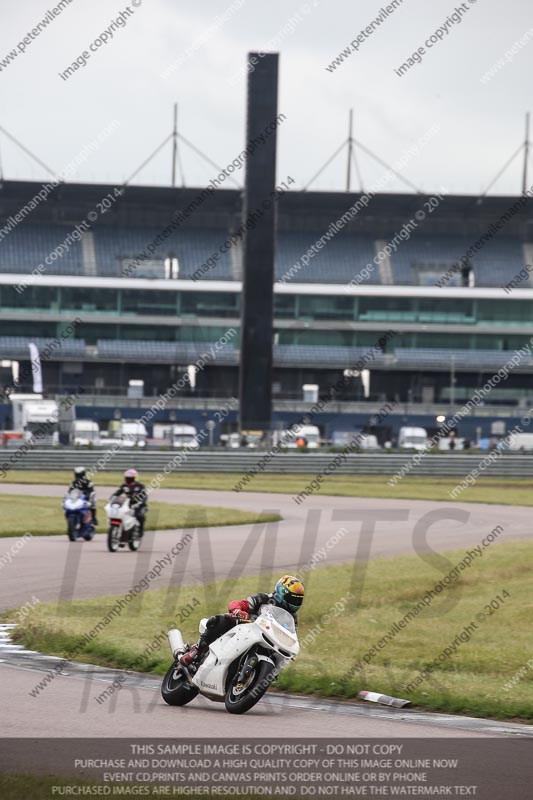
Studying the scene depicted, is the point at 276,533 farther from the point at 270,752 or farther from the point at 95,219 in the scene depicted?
the point at 95,219

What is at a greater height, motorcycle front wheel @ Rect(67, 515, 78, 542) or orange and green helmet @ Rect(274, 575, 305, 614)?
orange and green helmet @ Rect(274, 575, 305, 614)

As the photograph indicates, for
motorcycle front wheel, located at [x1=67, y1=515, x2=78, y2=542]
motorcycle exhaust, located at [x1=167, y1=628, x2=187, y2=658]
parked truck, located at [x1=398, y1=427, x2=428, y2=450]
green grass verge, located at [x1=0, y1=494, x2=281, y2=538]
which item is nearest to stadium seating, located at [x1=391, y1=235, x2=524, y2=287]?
parked truck, located at [x1=398, y1=427, x2=428, y2=450]

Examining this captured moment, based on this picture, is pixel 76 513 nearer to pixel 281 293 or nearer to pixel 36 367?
pixel 36 367

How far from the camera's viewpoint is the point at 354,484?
4819cm

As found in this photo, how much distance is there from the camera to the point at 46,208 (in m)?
89.1

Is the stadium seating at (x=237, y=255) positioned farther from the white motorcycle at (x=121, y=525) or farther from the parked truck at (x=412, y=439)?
the white motorcycle at (x=121, y=525)

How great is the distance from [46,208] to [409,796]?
84727 millimetres

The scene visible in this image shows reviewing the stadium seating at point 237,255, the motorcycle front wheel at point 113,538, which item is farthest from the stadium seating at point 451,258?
the motorcycle front wheel at point 113,538

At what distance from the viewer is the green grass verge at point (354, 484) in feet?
138

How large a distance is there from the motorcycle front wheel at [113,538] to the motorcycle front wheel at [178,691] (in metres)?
13.1

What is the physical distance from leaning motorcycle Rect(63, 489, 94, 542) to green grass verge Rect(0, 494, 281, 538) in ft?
4.77

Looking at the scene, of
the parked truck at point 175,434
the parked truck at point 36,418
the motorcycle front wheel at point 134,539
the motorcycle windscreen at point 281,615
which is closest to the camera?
the motorcycle windscreen at point 281,615

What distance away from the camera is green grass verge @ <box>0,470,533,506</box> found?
138 feet

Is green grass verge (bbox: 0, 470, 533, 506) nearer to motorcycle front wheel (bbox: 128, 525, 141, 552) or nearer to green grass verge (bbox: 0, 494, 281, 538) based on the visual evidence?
green grass verge (bbox: 0, 494, 281, 538)
